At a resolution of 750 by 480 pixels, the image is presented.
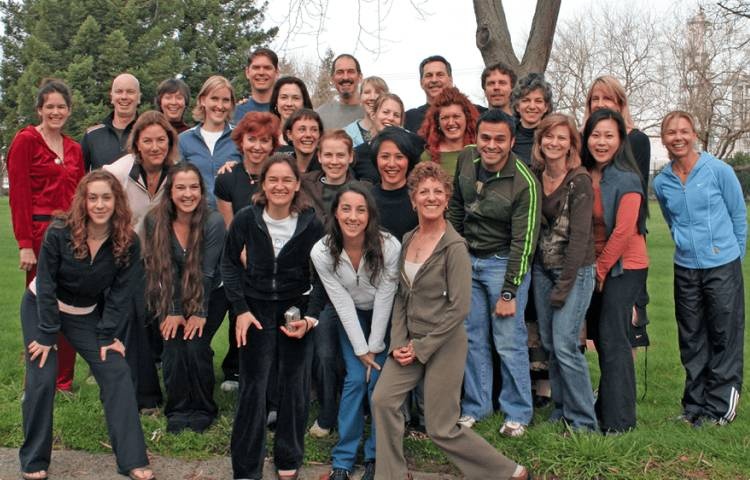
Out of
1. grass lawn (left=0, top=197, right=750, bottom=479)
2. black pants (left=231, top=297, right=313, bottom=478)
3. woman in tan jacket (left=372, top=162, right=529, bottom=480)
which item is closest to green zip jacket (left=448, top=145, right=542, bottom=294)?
woman in tan jacket (left=372, top=162, right=529, bottom=480)

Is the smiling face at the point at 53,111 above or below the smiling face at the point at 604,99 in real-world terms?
above

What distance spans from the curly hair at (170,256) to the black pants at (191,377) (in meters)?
0.22

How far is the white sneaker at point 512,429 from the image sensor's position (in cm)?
512

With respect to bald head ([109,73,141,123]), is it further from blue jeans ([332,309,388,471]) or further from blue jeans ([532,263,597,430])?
blue jeans ([532,263,597,430])

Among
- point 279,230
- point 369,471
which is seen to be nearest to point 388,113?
point 279,230

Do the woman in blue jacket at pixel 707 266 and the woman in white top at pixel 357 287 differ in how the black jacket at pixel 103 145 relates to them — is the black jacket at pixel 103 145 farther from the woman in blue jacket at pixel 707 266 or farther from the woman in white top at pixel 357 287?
the woman in blue jacket at pixel 707 266

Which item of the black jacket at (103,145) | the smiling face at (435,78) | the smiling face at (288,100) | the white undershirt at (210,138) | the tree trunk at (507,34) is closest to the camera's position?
the white undershirt at (210,138)

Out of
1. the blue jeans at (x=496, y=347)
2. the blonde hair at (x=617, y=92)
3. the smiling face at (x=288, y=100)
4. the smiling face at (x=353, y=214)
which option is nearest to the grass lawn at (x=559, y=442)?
the blue jeans at (x=496, y=347)

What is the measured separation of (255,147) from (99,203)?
4.33 ft

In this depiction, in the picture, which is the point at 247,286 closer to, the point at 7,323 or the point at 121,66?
the point at 7,323

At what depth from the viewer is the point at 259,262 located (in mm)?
4742

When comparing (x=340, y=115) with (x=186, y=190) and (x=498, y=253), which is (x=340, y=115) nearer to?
(x=186, y=190)

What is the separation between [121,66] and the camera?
115 ft

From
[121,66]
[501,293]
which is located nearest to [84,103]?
[121,66]
